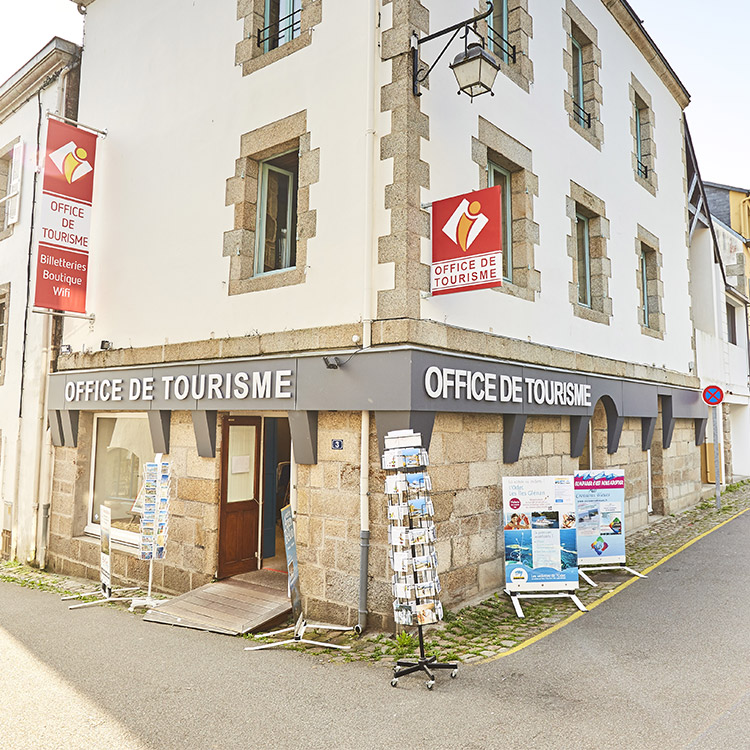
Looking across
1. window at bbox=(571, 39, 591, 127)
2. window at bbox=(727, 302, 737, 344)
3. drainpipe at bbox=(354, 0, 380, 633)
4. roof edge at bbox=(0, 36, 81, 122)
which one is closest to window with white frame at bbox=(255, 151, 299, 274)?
drainpipe at bbox=(354, 0, 380, 633)

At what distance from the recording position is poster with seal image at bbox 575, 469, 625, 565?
8.39 metres

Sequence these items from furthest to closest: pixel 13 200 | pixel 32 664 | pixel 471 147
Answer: pixel 13 200
pixel 471 147
pixel 32 664

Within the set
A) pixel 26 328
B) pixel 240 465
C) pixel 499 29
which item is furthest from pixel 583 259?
pixel 26 328

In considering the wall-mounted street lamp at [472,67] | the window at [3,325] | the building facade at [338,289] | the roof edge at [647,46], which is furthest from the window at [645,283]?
the window at [3,325]

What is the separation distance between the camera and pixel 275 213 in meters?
8.21

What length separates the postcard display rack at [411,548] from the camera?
5.22m

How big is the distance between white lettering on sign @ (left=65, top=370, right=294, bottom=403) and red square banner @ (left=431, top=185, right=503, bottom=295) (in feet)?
6.73

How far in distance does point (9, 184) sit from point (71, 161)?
369 centimetres

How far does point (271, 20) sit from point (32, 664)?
7.98 m

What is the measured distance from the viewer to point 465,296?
7129 mm

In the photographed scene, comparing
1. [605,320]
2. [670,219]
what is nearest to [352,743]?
[605,320]

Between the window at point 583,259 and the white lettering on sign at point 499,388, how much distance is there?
1.84 metres

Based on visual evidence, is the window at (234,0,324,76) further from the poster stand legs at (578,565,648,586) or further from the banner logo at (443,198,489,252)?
the poster stand legs at (578,565,648,586)

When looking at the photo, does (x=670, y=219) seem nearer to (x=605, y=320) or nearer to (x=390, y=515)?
(x=605, y=320)
